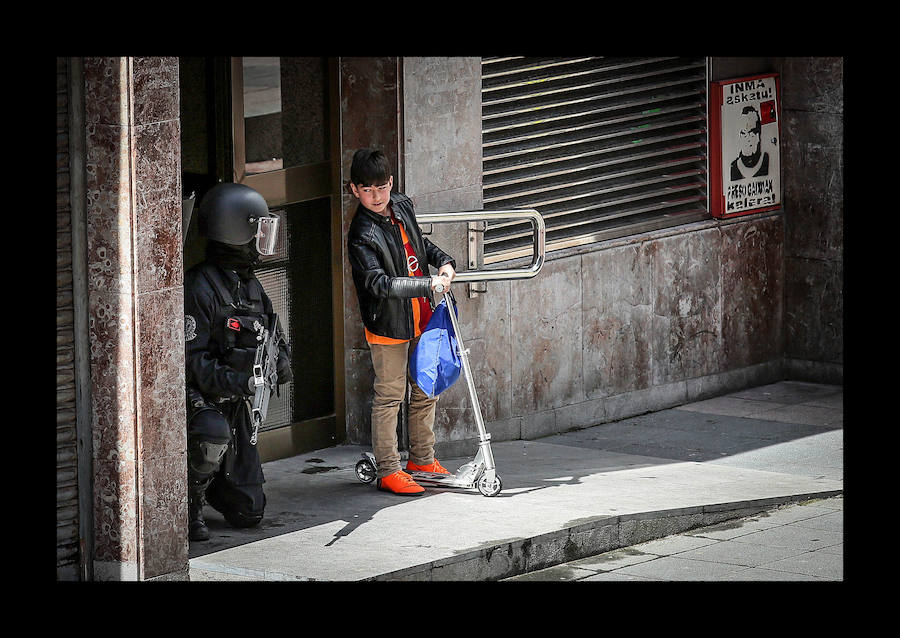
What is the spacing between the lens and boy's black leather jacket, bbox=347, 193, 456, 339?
26.6ft

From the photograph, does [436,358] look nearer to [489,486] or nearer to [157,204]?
[489,486]

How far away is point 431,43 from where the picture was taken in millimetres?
5727

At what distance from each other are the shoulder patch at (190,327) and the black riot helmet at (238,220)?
0.41m

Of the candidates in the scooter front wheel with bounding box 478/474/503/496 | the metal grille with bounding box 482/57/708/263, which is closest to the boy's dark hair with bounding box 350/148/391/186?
the scooter front wheel with bounding box 478/474/503/496

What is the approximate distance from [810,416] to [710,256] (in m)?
1.29

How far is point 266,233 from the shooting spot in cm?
771

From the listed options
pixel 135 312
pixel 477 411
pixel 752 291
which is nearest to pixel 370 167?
pixel 477 411

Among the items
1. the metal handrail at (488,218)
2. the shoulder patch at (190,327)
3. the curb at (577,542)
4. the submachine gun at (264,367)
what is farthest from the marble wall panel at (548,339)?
the shoulder patch at (190,327)

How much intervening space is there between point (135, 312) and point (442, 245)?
3111 millimetres

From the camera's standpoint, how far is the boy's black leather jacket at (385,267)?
319 inches

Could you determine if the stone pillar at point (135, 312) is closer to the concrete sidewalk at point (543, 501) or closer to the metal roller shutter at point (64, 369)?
the metal roller shutter at point (64, 369)

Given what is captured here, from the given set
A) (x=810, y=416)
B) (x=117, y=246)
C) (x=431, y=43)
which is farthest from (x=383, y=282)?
(x=810, y=416)

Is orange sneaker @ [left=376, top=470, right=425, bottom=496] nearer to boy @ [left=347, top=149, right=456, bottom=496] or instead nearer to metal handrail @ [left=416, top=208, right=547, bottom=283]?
boy @ [left=347, top=149, right=456, bottom=496]
